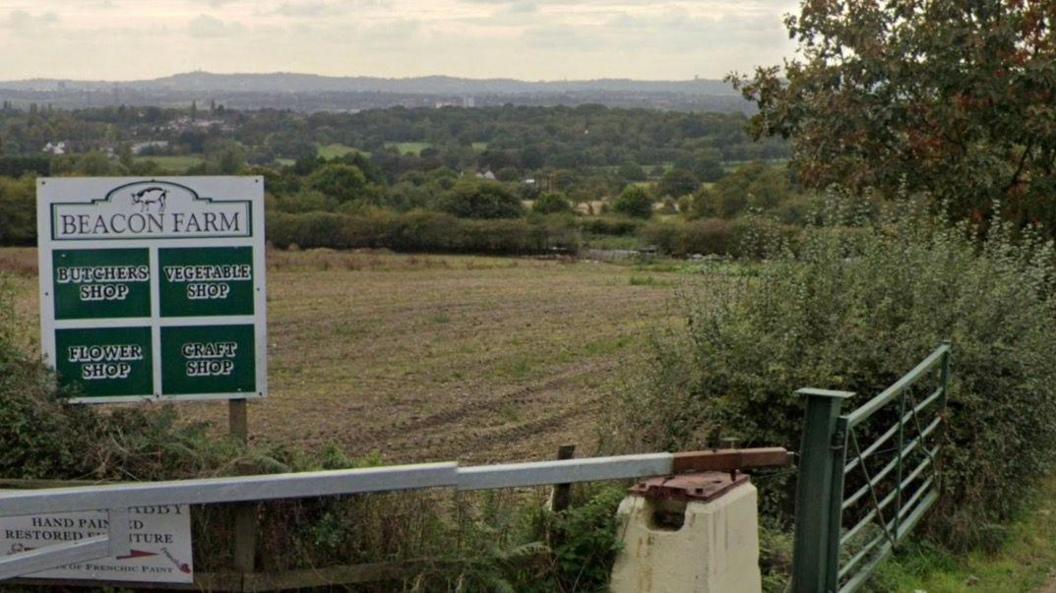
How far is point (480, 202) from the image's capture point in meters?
66.4

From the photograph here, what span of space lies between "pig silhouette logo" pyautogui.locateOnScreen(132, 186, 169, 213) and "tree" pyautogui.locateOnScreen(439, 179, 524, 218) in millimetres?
57146

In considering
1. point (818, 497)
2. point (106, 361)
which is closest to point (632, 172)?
point (106, 361)

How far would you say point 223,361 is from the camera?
7.15 metres

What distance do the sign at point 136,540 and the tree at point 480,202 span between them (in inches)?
2309

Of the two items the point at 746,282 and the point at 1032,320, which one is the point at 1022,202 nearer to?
the point at 1032,320

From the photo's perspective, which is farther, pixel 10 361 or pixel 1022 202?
pixel 1022 202

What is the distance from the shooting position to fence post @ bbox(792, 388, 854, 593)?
6277 millimetres

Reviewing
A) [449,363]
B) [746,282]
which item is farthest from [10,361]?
[449,363]

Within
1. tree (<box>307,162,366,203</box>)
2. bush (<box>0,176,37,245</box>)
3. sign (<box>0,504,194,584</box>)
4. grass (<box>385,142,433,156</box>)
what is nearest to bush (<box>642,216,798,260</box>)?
tree (<box>307,162,366,203</box>)

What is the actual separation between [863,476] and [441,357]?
13125 millimetres

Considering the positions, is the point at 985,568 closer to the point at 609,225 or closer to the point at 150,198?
the point at 150,198

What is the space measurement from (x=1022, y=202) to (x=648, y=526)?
9.57 m

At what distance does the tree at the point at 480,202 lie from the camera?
214 feet

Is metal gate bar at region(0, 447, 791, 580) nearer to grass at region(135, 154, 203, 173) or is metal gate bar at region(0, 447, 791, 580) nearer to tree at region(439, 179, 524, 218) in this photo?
tree at region(439, 179, 524, 218)
